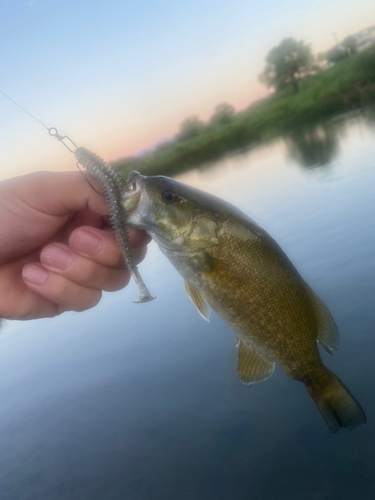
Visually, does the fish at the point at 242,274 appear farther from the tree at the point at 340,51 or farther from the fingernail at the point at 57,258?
the tree at the point at 340,51

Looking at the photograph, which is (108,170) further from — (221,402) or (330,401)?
(221,402)

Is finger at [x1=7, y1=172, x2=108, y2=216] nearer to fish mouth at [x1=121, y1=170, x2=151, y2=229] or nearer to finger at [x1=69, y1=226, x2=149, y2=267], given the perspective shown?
finger at [x1=69, y1=226, x2=149, y2=267]

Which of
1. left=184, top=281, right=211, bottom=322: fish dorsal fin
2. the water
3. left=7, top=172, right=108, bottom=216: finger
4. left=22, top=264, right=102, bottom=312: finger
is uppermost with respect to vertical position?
left=7, top=172, right=108, bottom=216: finger

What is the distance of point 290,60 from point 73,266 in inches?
2813

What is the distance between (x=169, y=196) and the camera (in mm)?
2180

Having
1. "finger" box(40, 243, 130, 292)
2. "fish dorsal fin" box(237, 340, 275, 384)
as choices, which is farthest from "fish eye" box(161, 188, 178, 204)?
→ "fish dorsal fin" box(237, 340, 275, 384)

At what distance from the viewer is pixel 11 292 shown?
9.89ft

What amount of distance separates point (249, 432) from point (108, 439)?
1.93 m

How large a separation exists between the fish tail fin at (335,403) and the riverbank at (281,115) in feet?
96.8

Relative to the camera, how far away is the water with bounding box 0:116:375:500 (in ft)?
12.0

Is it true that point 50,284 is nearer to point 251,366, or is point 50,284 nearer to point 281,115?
point 251,366

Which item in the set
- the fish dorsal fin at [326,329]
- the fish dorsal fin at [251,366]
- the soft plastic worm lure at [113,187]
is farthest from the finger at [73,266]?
the fish dorsal fin at [326,329]

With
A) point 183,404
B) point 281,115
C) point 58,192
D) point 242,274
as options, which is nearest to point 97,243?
point 58,192

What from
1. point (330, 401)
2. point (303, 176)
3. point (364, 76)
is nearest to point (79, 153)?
point (330, 401)
